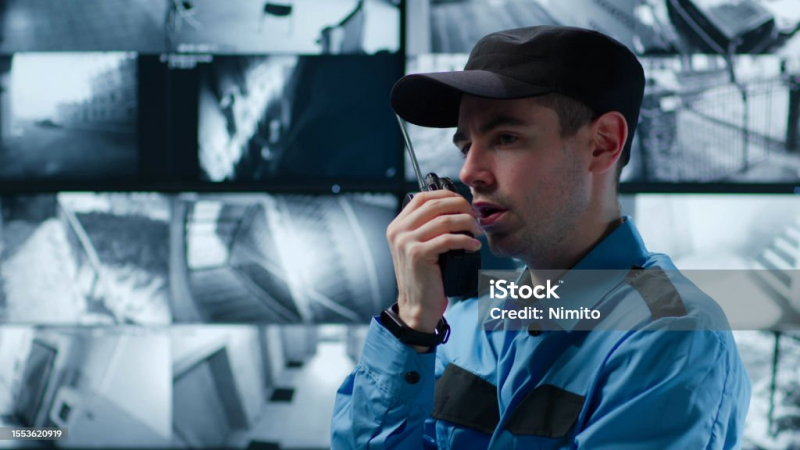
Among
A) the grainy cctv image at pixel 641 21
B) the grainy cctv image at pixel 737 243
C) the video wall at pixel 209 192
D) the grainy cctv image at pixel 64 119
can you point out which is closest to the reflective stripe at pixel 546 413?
the video wall at pixel 209 192

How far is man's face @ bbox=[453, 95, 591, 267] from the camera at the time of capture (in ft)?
3.19

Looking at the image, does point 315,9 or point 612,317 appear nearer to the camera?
point 612,317

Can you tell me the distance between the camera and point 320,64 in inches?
82.7

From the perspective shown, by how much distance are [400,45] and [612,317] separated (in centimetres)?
136

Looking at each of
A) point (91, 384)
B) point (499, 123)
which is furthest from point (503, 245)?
point (91, 384)

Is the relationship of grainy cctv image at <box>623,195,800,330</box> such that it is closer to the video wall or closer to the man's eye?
the video wall

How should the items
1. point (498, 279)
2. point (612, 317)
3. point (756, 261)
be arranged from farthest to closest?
point (756, 261), point (498, 279), point (612, 317)

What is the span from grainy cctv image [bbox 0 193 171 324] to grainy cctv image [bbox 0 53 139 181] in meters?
0.08

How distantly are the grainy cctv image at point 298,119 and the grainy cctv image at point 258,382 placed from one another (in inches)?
19.1

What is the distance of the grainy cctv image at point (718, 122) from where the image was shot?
2.03 m

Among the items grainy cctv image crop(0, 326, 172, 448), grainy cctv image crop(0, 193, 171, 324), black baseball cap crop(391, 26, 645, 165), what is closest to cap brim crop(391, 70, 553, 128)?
black baseball cap crop(391, 26, 645, 165)

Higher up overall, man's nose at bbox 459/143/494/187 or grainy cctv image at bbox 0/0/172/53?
grainy cctv image at bbox 0/0/172/53

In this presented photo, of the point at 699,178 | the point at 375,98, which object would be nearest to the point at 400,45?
the point at 375,98

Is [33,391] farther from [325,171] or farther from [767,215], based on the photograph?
[767,215]
